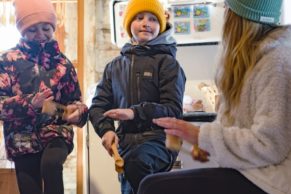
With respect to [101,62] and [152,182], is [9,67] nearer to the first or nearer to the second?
[152,182]

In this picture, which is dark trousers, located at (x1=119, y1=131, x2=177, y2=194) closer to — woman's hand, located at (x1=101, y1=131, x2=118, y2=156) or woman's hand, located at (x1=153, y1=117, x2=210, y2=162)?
woman's hand, located at (x1=101, y1=131, x2=118, y2=156)

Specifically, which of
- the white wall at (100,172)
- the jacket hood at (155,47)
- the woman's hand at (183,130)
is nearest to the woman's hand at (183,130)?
the woman's hand at (183,130)

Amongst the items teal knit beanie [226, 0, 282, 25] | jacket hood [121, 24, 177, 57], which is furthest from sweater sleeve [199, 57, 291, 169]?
jacket hood [121, 24, 177, 57]

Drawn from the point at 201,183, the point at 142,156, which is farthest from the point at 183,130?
the point at 142,156

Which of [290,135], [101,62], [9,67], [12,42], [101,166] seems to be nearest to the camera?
[290,135]

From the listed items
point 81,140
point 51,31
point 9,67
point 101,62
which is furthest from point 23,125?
point 101,62

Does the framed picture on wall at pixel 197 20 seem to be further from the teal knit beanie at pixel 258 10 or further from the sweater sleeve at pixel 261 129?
the sweater sleeve at pixel 261 129

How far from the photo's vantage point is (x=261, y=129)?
2.86 feet

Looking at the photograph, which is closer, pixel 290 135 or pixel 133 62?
pixel 290 135

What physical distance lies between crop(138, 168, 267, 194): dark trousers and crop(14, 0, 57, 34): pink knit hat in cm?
82

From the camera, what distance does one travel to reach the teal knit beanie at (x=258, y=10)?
3.23 ft

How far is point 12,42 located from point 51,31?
0.73 m

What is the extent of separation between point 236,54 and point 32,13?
844 mm

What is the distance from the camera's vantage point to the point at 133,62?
1.47 metres
